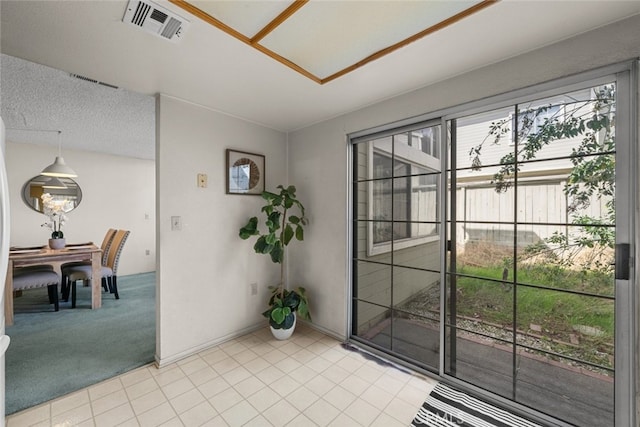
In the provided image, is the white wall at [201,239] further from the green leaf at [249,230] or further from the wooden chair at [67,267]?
the wooden chair at [67,267]

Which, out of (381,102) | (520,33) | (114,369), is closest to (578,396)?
(520,33)

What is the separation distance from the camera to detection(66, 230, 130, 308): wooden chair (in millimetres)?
3453

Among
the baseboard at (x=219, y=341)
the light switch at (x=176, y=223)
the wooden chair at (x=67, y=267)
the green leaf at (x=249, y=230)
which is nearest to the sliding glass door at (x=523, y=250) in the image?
the baseboard at (x=219, y=341)

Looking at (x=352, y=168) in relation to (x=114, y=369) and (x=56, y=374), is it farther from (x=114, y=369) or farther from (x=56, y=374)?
(x=56, y=374)

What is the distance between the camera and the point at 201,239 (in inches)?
97.0

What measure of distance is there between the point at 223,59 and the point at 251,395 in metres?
2.34

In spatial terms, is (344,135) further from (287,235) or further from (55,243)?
(55,243)

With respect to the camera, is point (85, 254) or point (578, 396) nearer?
point (578, 396)

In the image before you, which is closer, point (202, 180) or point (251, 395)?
point (251, 395)

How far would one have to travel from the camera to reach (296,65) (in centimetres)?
178

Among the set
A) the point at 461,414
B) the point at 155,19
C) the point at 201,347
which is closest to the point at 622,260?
the point at 461,414

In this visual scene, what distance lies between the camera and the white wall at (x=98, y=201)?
13.9 feet

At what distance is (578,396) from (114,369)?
10.9ft

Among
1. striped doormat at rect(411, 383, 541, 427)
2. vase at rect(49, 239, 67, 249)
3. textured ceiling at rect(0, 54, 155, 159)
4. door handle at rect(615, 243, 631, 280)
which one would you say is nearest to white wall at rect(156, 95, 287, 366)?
textured ceiling at rect(0, 54, 155, 159)
